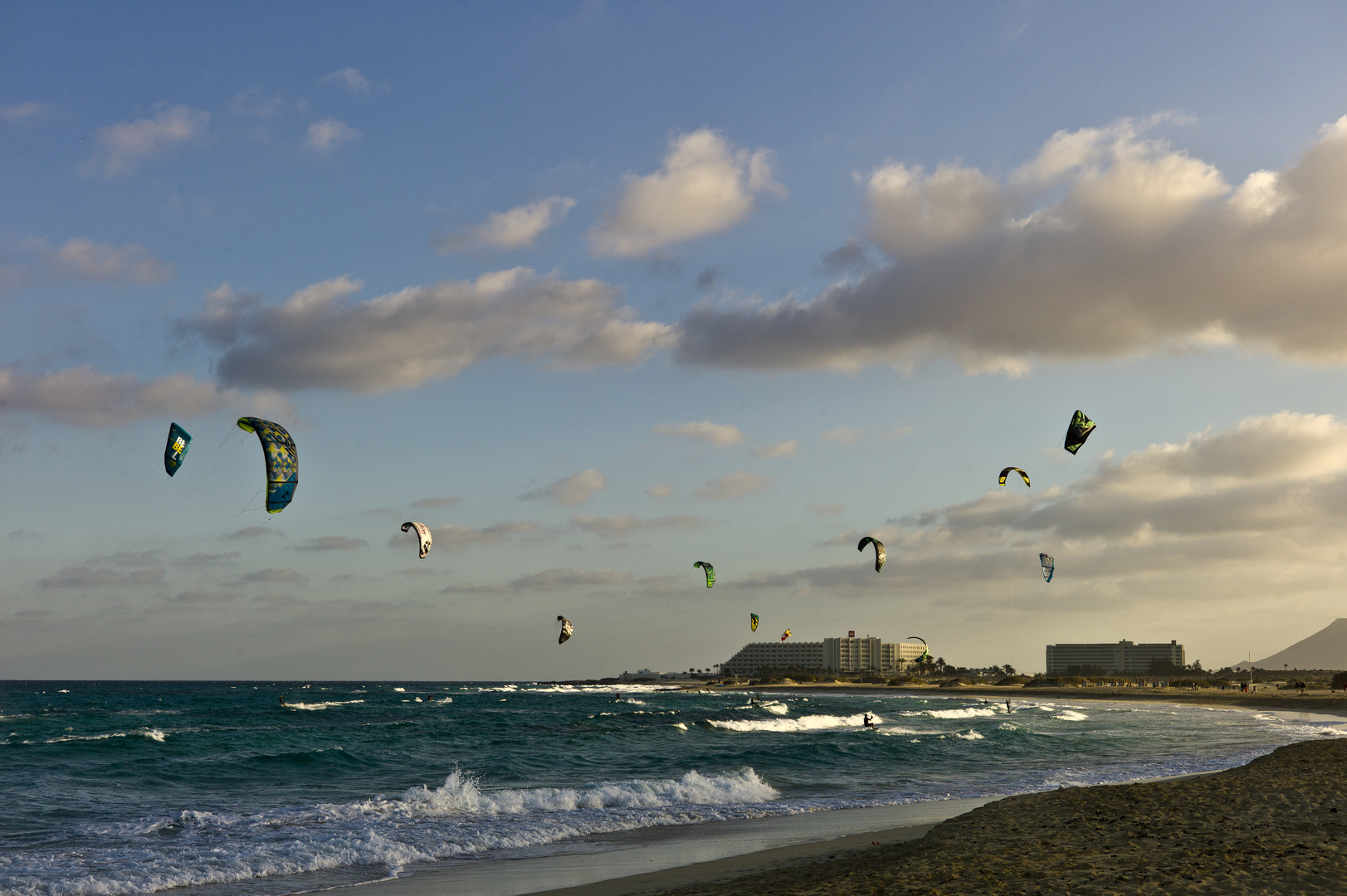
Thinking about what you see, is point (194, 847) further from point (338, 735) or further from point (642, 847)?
point (338, 735)

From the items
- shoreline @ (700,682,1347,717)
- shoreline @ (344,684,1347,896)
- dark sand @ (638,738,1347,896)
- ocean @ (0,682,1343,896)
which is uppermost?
dark sand @ (638,738,1347,896)

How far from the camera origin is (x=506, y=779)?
2255cm

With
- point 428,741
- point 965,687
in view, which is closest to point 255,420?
point 428,741

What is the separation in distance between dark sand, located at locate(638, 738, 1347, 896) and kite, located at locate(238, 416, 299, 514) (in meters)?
10.4

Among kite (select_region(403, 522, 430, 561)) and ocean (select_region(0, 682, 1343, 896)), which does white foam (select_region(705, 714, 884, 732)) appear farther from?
kite (select_region(403, 522, 430, 561))

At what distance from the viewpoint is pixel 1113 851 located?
A: 950 centimetres

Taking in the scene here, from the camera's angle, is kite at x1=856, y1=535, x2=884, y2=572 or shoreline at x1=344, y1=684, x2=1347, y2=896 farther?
kite at x1=856, y1=535, x2=884, y2=572

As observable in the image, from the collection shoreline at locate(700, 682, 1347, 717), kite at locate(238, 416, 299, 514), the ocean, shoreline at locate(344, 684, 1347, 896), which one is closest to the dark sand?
shoreline at locate(344, 684, 1347, 896)

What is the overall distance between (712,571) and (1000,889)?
36821 millimetres

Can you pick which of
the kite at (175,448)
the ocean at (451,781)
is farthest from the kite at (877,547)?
the kite at (175,448)

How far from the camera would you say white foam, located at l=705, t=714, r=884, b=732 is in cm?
4275

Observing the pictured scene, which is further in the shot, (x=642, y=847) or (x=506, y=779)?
(x=506, y=779)

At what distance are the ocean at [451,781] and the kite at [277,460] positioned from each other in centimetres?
563

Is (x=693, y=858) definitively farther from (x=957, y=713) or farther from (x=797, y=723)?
(x=957, y=713)
